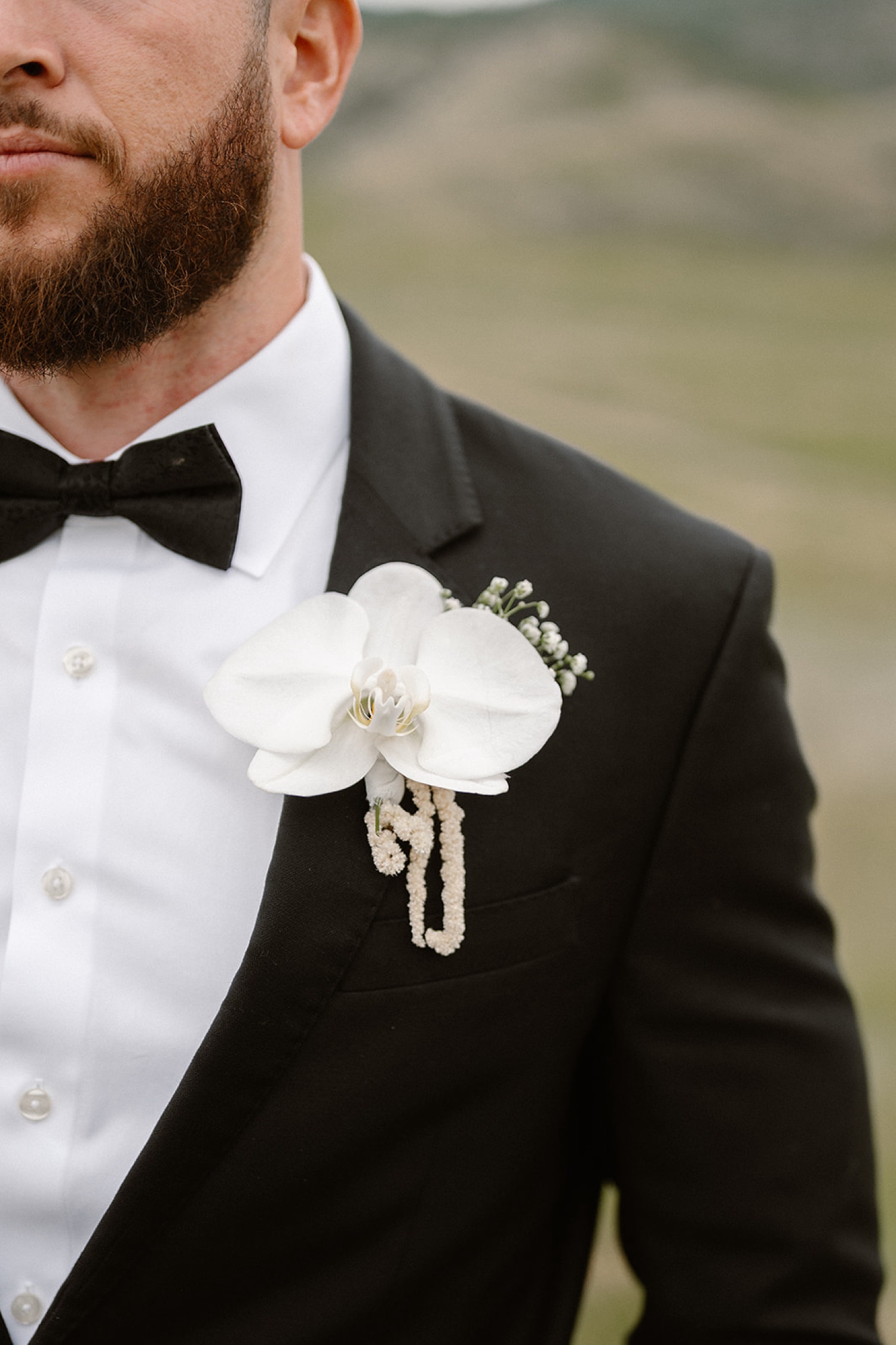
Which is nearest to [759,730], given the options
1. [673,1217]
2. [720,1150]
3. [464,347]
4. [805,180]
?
[720,1150]

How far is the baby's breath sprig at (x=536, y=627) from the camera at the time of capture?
56.4 inches

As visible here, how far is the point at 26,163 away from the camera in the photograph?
1334 mm

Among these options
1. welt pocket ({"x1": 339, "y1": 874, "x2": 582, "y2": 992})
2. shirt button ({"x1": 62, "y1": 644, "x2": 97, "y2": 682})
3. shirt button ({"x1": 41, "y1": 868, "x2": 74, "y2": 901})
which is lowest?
welt pocket ({"x1": 339, "y1": 874, "x2": 582, "y2": 992})

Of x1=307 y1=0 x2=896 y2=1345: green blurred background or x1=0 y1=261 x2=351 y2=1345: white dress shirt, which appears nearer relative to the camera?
x1=0 y1=261 x2=351 y2=1345: white dress shirt

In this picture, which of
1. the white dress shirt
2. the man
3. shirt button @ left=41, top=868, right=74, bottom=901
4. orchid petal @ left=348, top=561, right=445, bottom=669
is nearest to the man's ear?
the man

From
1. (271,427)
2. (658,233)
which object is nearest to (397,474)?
(271,427)

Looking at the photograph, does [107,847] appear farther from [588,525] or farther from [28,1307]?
[588,525]

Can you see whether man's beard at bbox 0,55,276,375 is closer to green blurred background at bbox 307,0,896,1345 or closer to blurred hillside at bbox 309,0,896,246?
green blurred background at bbox 307,0,896,1345

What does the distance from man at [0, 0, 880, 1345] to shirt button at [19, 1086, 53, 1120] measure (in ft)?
0.04

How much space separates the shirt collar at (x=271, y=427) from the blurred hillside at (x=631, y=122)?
17899mm

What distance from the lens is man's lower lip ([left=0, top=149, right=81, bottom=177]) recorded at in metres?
1.33

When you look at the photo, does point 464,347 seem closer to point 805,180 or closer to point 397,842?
point 805,180

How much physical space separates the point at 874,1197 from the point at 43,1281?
1084mm

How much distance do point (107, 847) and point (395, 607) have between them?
0.43 metres
